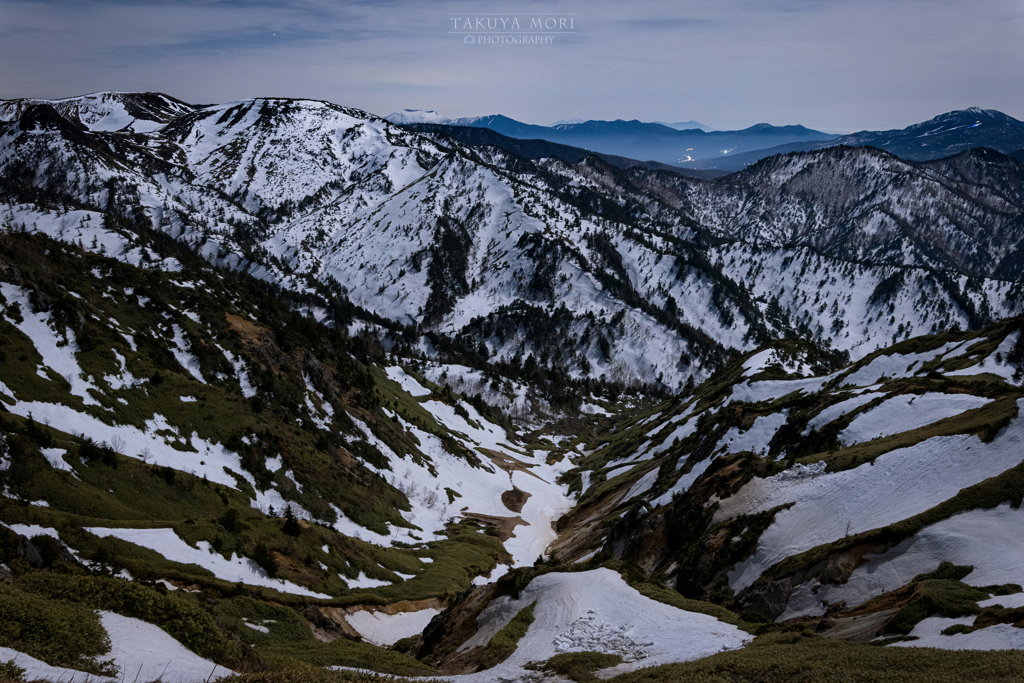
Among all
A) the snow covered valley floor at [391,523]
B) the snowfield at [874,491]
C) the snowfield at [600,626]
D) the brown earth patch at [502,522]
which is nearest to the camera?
the snow covered valley floor at [391,523]

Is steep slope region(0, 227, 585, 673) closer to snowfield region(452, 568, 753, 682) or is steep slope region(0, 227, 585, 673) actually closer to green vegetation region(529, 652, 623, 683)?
snowfield region(452, 568, 753, 682)

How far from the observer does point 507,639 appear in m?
26.7

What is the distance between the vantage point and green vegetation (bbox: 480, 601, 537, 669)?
2531 centimetres

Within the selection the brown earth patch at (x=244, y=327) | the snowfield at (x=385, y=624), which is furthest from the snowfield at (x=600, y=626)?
the brown earth patch at (x=244, y=327)

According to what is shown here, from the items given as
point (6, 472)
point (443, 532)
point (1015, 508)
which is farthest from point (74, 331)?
point (1015, 508)

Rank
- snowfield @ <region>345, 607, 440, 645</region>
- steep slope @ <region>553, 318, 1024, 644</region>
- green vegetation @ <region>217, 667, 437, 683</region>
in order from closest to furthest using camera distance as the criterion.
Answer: green vegetation @ <region>217, 667, 437, 683</region> < steep slope @ <region>553, 318, 1024, 644</region> < snowfield @ <region>345, 607, 440, 645</region>

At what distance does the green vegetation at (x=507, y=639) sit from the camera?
25.3m

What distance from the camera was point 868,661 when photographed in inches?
671

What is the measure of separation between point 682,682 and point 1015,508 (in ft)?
52.9

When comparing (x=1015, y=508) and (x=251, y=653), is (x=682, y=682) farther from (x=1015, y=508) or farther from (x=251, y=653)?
(x=1015, y=508)

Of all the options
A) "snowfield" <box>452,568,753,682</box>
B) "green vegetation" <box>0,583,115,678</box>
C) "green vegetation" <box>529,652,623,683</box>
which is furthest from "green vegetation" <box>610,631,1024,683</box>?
"green vegetation" <box>0,583,115,678</box>

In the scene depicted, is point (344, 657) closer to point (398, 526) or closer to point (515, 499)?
point (398, 526)

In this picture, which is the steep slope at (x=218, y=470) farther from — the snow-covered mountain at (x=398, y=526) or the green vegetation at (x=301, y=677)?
the green vegetation at (x=301, y=677)

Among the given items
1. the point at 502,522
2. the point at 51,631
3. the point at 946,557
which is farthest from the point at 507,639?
the point at 502,522
